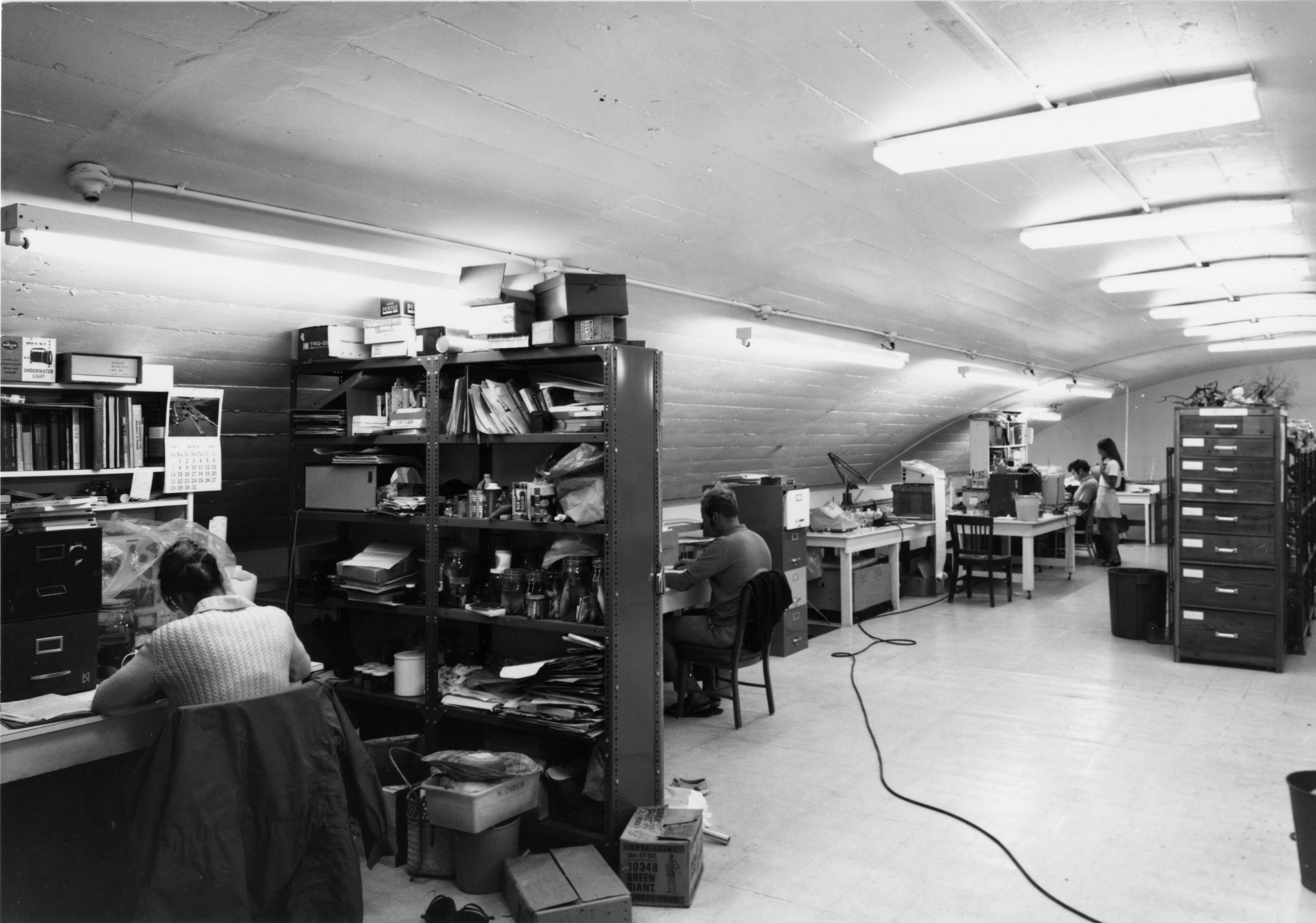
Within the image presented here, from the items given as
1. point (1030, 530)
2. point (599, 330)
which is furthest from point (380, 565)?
point (1030, 530)

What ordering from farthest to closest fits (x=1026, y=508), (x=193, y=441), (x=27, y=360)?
(x=1026, y=508) → (x=193, y=441) → (x=27, y=360)

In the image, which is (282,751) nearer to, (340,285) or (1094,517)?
(340,285)

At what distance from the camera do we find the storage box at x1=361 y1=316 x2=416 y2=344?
3998mm

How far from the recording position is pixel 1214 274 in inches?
255

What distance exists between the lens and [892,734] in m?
4.70

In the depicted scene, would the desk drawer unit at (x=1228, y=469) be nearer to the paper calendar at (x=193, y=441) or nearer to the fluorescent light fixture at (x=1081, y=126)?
the fluorescent light fixture at (x=1081, y=126)

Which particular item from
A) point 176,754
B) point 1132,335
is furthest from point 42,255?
point 1132,335

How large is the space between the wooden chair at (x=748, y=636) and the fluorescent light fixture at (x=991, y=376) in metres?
5.80

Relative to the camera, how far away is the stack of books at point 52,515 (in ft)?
10.0

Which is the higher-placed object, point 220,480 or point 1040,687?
point 220,480

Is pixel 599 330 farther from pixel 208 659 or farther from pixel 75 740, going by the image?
pixel 75 740

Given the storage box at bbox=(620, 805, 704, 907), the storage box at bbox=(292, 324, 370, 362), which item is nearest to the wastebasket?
the storage box at bbox=(620, 805, 704, 907)

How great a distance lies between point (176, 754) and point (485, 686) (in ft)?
4.95

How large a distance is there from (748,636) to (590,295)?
7.35 ft
